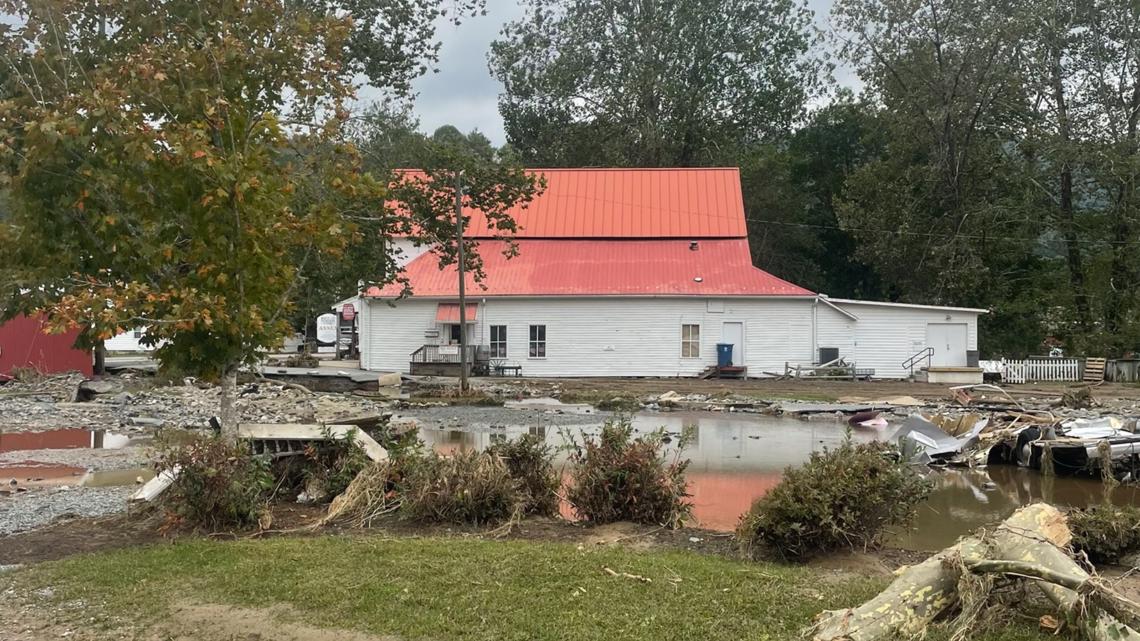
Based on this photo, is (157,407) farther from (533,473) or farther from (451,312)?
(533,473)

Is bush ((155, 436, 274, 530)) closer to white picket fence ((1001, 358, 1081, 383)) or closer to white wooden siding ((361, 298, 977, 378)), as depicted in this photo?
white wooden siding ((361, 298, 977, 378))

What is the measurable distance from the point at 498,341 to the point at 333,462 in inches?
958

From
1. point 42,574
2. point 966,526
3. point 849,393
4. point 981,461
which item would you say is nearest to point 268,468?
point 42,574

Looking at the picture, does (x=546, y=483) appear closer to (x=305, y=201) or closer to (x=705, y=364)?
(x=305, y=201)

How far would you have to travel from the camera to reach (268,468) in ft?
28.8

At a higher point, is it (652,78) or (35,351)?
(652,78)

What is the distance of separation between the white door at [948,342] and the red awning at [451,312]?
16992 millimetres

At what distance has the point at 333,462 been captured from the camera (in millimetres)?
9180

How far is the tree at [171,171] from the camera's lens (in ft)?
24.4

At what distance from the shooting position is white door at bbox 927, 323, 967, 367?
32.4 metres

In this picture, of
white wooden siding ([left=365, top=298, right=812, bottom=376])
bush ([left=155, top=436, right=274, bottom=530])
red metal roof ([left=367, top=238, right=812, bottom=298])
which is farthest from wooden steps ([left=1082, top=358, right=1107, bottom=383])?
bush ([left=155, top=436, right=274, bottom=530])

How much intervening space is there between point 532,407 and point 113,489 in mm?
13114

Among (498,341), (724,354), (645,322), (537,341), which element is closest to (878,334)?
(724,354)

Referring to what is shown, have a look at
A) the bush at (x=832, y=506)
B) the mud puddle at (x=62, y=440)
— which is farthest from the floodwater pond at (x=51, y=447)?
the bush at (x=832, y=506)
